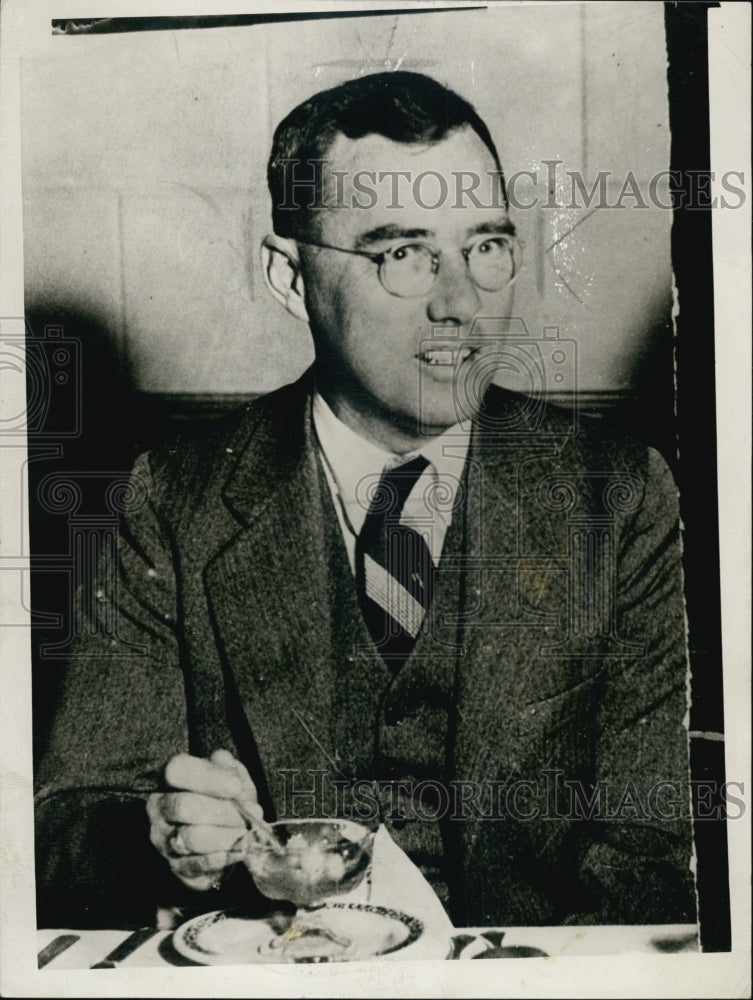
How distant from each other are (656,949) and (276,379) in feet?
3.87

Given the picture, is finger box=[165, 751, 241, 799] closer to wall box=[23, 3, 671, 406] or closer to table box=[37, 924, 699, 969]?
table box=[37, 924, 699, 969]

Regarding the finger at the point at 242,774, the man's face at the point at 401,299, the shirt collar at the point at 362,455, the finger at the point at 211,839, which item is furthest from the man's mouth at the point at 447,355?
the finger at the point at 211,839

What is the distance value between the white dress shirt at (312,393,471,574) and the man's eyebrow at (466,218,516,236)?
1.07 ft

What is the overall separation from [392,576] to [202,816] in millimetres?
514

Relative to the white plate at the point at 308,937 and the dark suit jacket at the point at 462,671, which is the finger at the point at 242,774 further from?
the white plate at the point at 308,937

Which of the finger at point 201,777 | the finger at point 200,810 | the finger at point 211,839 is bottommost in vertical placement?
the finger at point 211,839

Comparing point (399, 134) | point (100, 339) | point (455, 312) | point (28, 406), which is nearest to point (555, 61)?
point (399, 134)

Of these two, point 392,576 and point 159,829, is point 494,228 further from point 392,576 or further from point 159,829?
point 159,829

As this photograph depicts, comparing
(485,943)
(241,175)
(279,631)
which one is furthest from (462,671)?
(241,175)

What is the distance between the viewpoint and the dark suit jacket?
1.49 m

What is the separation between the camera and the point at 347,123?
1508mm

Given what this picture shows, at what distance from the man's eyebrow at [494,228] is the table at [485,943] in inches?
46.5

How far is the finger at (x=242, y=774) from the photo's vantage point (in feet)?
4.90

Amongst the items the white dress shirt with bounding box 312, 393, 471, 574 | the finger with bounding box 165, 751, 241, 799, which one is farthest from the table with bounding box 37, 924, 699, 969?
the white dress shirt with bounding box 312, 393, 471, 574
